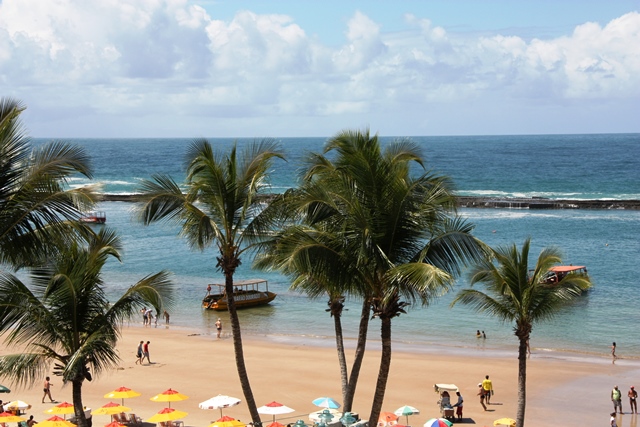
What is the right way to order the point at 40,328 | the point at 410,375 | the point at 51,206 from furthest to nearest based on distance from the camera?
the point at 410,375, the point at 40,328, the point at 51,206

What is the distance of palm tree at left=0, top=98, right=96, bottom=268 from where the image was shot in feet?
30.8

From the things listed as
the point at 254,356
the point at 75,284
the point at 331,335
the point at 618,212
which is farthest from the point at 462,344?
the point at 618,212

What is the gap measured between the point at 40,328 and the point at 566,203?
256 feet

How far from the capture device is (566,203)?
83750 millimetres

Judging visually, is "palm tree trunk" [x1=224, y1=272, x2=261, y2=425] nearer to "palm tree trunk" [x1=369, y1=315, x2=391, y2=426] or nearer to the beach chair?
"palm tree trunk" [x1=369, y1=315, x2=391, y2=426]

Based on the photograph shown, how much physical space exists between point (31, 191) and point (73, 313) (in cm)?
296

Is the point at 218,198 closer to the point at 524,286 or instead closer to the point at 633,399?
the point at 524,286

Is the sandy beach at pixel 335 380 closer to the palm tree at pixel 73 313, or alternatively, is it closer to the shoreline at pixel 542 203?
the palm tree at pixel 73 313

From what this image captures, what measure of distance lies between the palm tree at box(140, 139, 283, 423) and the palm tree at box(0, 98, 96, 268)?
446 centimetres

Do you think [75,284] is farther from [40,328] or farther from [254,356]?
[254,356]

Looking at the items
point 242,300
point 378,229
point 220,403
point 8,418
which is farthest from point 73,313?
point 242,300

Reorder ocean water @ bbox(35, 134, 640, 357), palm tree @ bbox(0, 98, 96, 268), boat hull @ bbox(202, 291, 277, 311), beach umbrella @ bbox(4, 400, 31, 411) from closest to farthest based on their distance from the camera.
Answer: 1. palm tree @ bbox(0, 98, 96, 268)
2. beach umbrella @ bbox(4, 400, 31, 411)
3. ocean water @ bbox(35, 134, 640, 357)
4. boat hull @ bbox(202, 291, 277, 311)

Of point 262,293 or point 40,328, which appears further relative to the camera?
point 262,293

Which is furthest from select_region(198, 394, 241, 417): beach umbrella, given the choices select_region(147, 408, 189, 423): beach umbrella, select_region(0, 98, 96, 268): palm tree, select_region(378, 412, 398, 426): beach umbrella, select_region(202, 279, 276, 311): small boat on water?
select_region(202, 279, 276, 311): small boat on water
